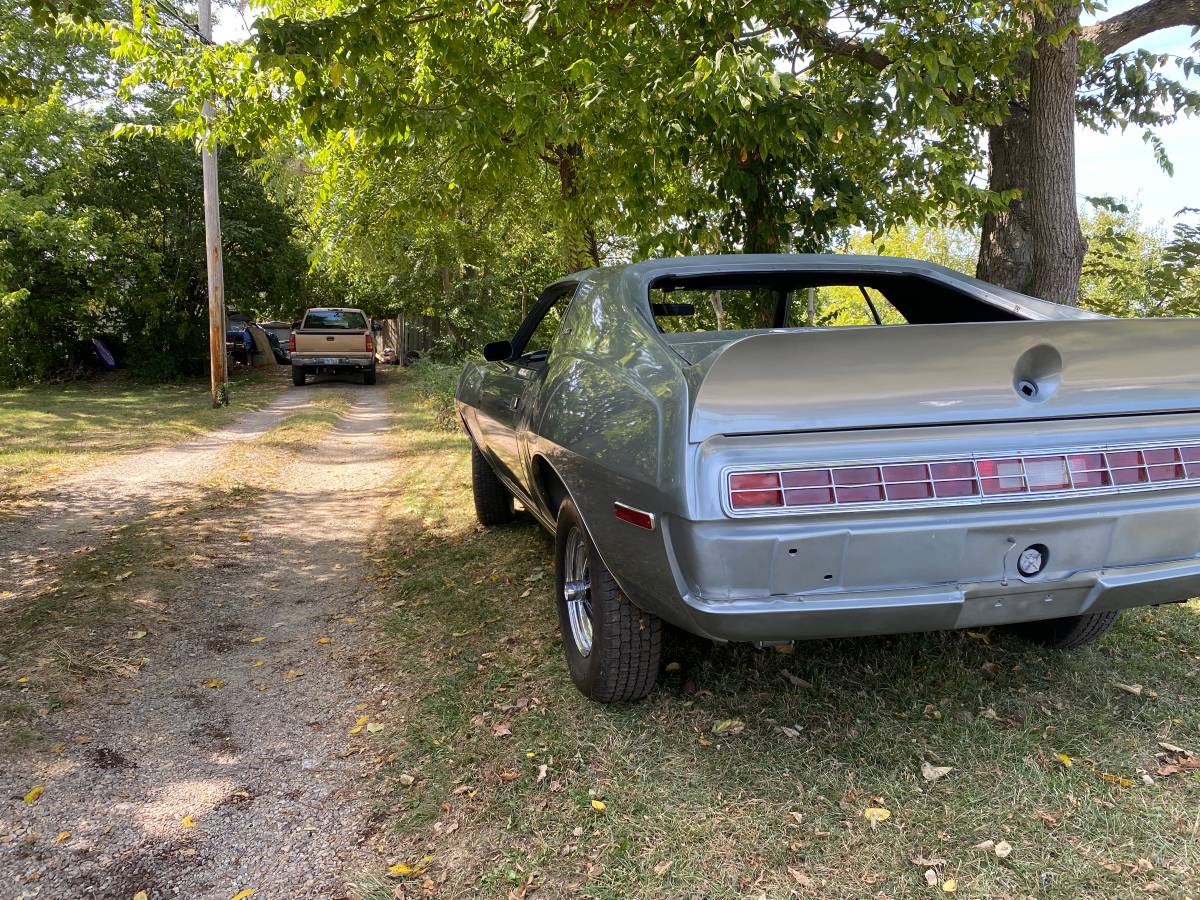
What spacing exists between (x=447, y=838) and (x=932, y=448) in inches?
73.7

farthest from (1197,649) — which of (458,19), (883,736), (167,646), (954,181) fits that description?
(458,19)

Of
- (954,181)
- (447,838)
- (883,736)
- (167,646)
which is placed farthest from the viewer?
(954,181)

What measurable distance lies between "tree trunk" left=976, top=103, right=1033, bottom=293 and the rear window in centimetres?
1667

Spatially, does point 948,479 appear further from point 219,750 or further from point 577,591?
point 219,750

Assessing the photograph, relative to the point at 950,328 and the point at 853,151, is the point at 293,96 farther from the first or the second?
the point at 950,328

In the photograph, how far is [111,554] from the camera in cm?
558

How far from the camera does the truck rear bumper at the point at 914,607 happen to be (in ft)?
7.89

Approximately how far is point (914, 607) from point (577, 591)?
4.64 ft

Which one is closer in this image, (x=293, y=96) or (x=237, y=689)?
(x=237, y=689)

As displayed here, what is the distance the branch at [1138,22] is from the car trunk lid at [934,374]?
5.09 metres

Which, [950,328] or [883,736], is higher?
[950,328]

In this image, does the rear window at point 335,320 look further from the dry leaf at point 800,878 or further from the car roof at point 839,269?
the dry leaf at point 800,878

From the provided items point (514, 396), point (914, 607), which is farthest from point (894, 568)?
point (514, 396)

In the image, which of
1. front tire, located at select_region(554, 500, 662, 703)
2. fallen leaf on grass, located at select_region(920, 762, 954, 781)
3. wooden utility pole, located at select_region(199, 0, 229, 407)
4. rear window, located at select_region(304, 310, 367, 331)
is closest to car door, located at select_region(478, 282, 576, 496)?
front tire, located at select_region(554, 500, 662, 703)
